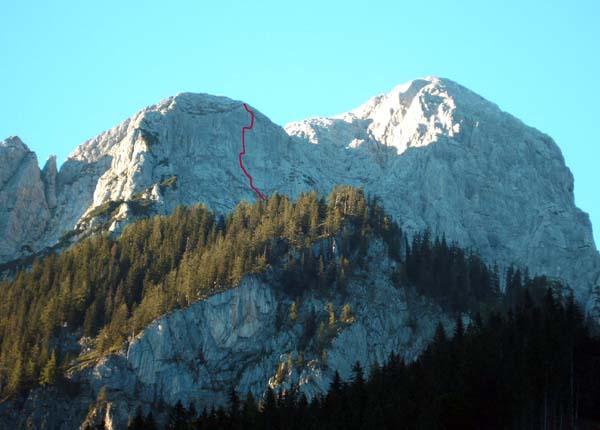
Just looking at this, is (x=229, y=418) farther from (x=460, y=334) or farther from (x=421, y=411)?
(x=460, y=334)

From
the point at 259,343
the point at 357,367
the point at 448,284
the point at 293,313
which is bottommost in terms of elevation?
the point at 357,367

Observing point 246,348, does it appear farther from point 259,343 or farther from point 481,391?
point 481,391

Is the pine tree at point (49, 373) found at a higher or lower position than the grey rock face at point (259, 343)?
lower

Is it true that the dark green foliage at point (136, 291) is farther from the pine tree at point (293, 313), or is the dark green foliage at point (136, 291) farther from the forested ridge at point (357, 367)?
the pine tree at point (293, 313)

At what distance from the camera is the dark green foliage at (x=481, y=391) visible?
369 ft

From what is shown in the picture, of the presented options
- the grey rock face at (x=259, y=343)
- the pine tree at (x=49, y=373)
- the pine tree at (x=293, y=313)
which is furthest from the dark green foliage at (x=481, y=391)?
the pine tree at (x=293, y=313)

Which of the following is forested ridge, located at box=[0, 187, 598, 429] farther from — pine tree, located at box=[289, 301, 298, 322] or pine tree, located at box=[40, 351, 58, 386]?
pine tree, located at box=[289, 301, 298, 322]

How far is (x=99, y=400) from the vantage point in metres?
166

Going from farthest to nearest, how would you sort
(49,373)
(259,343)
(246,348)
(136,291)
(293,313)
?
(136,291) → (293,313) → (259,343) → (246,348) → (49,373)

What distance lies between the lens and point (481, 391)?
115 meters

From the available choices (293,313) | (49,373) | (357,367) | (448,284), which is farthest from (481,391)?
(49,373)

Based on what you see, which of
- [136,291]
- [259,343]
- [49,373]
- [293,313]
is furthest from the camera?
[136,291]

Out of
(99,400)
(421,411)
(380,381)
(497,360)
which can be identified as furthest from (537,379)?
(99,400)

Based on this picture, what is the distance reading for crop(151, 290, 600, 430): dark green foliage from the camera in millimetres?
112375
